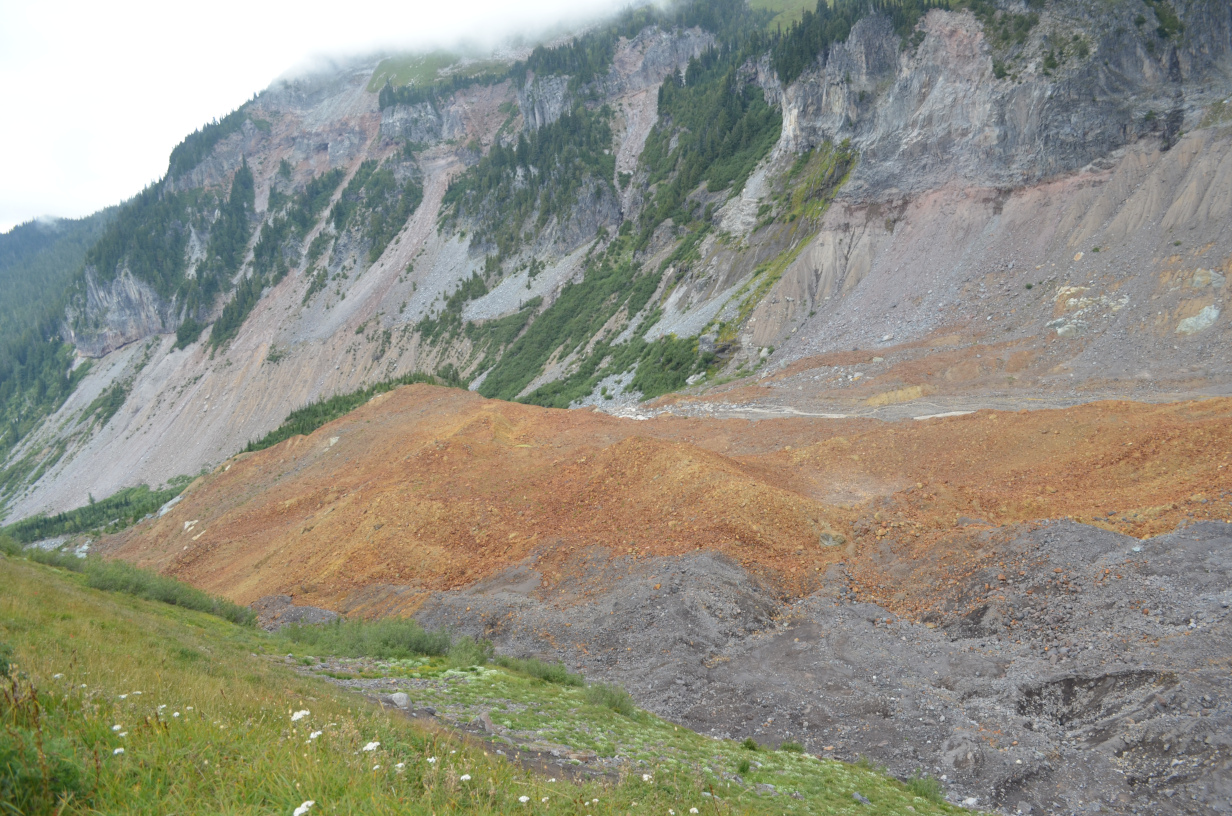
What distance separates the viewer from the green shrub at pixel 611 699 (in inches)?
414

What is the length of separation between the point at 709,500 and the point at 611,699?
813cm

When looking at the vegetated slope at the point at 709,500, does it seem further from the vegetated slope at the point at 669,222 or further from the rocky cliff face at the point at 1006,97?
the rocky cliff face at the point at 1006,97

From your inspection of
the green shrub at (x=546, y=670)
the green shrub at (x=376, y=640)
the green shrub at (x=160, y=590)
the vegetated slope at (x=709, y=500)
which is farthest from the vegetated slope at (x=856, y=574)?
the green shrub at (x=160, y=590)

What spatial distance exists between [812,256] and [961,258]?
10.7 m

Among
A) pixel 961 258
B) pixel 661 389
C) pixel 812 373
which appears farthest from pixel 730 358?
pixel 961 258

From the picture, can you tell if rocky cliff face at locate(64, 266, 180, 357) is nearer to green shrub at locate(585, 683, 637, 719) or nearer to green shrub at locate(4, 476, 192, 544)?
green shrub at locate(4, 476, 192, 544)

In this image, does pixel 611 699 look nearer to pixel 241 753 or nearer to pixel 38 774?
pixel 241 753

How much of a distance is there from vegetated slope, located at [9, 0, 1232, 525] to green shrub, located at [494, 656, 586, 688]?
28226mm

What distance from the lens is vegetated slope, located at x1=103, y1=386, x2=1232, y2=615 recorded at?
1609 cm

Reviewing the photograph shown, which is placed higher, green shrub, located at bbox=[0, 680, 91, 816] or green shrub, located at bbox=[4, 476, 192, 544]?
green shrub, located at bbox=[0, 680, 91, 816]

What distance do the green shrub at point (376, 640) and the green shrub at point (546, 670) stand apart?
5.57 feet

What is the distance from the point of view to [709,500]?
1803cm

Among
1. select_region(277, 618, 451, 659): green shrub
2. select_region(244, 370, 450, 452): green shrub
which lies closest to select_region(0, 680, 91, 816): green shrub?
select_region(277, 618, 451, 659): green shrub

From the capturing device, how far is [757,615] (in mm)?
14344
